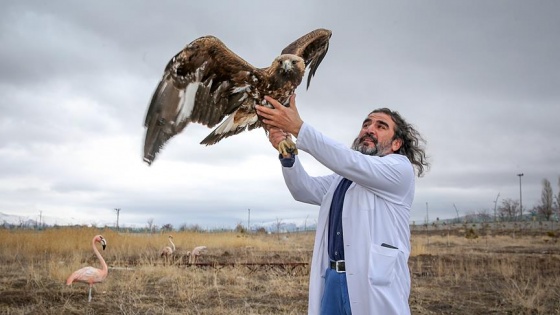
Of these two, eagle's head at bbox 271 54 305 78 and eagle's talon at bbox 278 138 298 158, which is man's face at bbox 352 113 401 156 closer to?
eagle's talon at bbox 278 138 298 158

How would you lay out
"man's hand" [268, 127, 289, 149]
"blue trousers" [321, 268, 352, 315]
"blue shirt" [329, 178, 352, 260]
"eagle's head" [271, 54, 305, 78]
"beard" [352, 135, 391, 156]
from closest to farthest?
"blue trousers" [321, 268, 352, 315] < "blue shirt" [329, 178, 352, 260] < "man's hand" [268, 127, 289, 149] < "beard" [352, 135, 391, 156] < "eagle's head" [271, 54, 305, 78]

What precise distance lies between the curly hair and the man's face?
0.07 metres

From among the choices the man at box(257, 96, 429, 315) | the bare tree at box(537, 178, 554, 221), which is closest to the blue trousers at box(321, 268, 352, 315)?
the man at box(257, 96, 429, 315)

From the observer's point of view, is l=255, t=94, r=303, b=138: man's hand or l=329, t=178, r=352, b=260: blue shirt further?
l=329, t=178, r=352, b=260: blue shirt

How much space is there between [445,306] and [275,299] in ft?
9.64

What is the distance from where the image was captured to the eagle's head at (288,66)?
368cm

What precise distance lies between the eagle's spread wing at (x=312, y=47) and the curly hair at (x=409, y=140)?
1.09 meters

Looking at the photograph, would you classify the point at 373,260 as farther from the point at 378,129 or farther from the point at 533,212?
the point at 533,212

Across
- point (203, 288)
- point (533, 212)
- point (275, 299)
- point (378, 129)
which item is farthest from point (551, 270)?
point (533, 212)

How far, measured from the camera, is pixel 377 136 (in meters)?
3.59

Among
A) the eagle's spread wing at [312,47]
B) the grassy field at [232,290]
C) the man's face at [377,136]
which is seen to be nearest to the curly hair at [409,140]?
the man's face at [377,136]

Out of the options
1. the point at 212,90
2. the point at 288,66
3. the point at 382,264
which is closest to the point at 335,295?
the point at 382,264

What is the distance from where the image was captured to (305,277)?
36.2ft

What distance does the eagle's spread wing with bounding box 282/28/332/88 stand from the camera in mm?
4426
